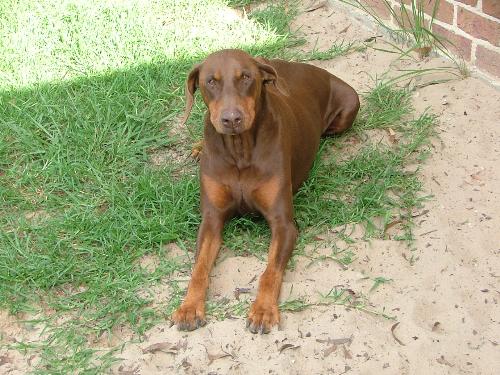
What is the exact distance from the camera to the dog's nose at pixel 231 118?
11.0 ft

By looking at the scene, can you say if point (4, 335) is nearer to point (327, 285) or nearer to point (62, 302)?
point (62, 302)

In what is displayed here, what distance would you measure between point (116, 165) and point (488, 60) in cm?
237

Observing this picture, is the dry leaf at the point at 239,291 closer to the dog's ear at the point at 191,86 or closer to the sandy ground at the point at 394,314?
the sandy ground at the point at 394,314

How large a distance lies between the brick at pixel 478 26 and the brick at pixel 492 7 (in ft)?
0.15

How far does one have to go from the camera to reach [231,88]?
342 cm

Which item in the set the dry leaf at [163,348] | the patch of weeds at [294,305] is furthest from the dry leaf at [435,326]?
the dry leaf at [163,348]

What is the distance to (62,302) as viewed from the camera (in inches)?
140

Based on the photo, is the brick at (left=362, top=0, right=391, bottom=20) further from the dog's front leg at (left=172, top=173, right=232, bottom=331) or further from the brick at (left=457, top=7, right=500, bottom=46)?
the dog's front leg at (left=172, top=173, right=232, bottom=331)

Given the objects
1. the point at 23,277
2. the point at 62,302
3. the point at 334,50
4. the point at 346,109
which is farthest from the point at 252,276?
the point at 334,50

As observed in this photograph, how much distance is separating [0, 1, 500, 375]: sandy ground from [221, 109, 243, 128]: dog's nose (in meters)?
0.74

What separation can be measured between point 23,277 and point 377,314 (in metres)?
1.77

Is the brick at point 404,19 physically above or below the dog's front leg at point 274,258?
above

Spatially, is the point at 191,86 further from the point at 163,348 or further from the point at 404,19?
the point at 404,19

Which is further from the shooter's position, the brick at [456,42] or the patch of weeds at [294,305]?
the brick at [456,42]
